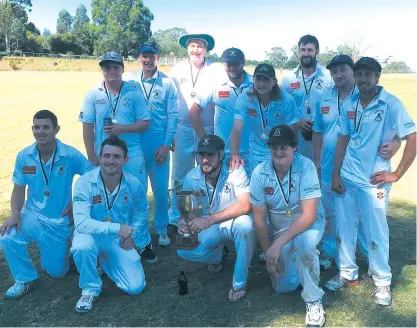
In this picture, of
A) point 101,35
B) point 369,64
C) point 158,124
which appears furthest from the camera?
point 101,35

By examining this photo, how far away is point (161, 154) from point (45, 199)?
1.55m

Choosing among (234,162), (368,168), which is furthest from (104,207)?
(368,168)

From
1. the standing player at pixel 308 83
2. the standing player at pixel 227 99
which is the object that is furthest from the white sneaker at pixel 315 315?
the standing player at pixel 308 83

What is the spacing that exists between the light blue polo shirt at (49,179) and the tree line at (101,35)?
55.3m

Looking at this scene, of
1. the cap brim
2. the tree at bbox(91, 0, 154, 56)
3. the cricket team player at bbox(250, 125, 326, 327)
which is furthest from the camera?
the tree at bbox(91, 0, 154, 56)

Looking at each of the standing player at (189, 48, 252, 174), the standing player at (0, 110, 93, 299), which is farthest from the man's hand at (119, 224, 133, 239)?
the standing player at (189, 48, 252, 174)

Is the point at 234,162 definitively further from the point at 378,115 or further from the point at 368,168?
the point at 378,115

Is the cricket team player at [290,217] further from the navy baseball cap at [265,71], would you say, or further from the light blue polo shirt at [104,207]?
the light blue polo shirt at [104,207]

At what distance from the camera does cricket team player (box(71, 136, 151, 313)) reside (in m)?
4.41

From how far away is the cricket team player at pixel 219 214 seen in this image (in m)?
4.45

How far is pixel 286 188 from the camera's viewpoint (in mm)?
4270

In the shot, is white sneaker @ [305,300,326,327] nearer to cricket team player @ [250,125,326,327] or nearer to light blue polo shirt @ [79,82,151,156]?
cricket team player @ [250,125,326,327]

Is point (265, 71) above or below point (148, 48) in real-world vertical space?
below

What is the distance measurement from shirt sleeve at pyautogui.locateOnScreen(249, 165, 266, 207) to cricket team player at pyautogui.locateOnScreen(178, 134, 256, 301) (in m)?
0.33
